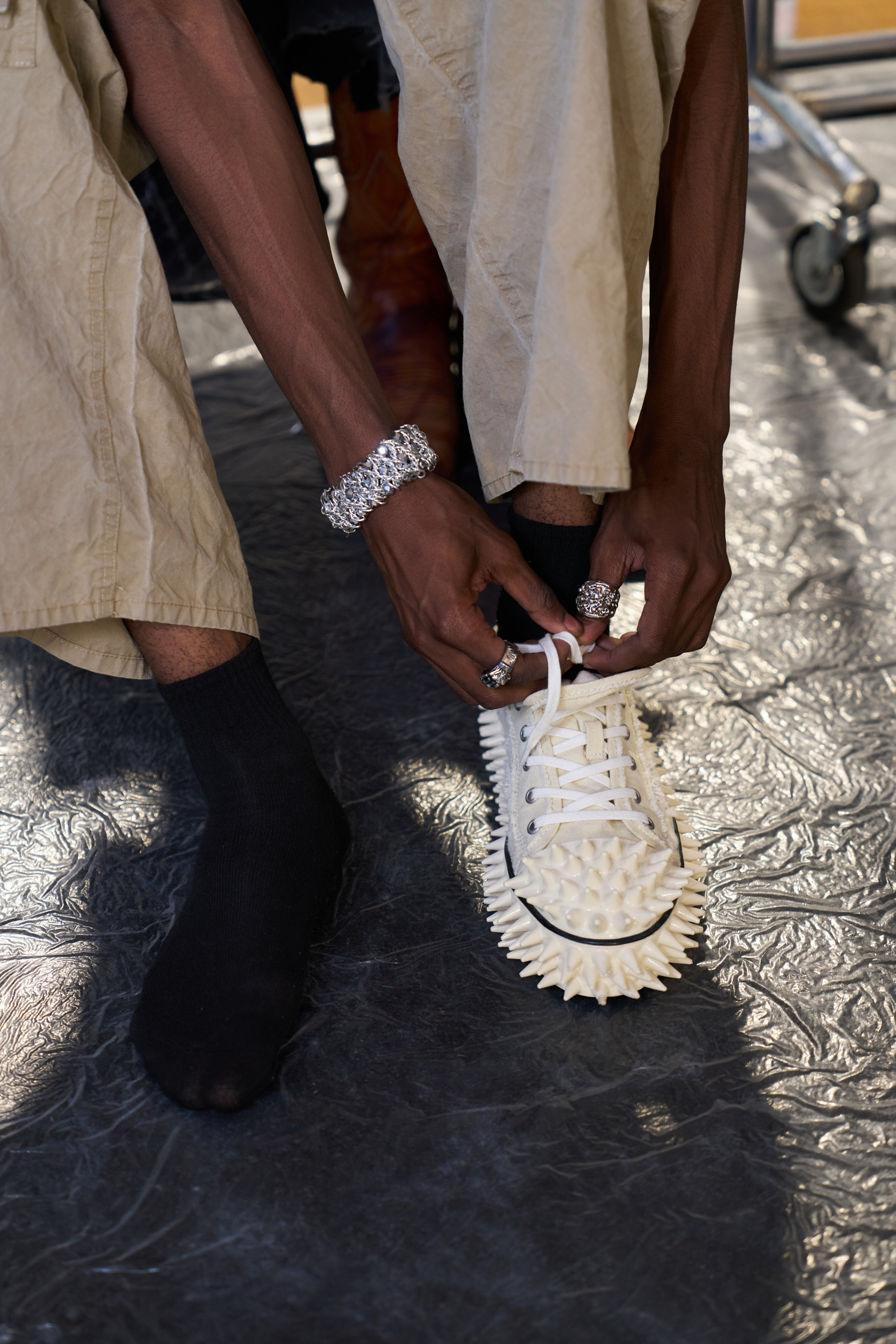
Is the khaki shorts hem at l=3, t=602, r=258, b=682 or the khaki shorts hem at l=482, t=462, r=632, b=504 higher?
the khaki shorts hem at l=482, t=462, r=632, b=504

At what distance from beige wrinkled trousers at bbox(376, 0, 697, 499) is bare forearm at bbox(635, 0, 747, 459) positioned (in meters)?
0.06

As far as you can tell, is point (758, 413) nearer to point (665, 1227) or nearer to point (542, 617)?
point (542, 617)

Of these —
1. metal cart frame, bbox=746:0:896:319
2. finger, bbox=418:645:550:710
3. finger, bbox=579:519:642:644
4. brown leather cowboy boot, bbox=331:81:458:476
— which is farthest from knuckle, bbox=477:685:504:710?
metal cart frame, bbox=746:0:896:319

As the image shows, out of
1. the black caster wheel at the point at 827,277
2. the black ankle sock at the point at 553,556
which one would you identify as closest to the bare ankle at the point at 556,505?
the black ankle sock at the point at 553,556

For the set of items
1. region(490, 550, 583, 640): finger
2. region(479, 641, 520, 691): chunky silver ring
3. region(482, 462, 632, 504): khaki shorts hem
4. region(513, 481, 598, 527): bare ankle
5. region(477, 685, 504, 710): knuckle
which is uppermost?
region(482, 462, 632, 504): khaki shorts hem

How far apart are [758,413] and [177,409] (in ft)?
2.74

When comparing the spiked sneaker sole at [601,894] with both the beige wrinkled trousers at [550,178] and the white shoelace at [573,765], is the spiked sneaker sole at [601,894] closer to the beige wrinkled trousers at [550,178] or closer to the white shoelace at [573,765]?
the white shoelace at [573,765]

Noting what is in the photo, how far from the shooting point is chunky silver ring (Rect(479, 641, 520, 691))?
0.68 meters

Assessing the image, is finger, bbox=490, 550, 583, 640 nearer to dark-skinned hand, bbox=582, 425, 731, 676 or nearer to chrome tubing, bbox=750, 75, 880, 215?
dark-skinned hand, bbox=582, 425, 731, 676

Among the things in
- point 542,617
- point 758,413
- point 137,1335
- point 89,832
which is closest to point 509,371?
point 542,617

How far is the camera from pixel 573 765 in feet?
2.36

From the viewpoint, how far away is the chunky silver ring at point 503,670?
684mm

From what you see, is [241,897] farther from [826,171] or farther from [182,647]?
[826,171]

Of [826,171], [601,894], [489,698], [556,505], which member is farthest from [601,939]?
[826,171]
